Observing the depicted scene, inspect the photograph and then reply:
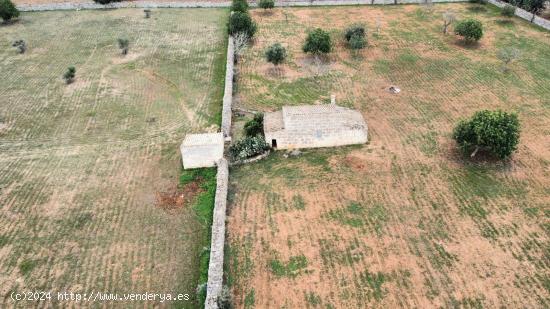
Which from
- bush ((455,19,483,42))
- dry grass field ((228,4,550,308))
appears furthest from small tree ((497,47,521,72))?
bush ((455,19,483,42))

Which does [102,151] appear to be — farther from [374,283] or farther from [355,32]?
[355,32]

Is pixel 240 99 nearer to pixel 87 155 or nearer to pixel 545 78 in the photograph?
pixel 87 155

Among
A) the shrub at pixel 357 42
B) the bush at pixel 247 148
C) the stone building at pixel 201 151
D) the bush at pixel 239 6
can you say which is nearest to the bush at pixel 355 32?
the shrub at pixel 357 42

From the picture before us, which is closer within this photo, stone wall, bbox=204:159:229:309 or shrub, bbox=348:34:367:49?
stone wall, bbox=204:159:229:309

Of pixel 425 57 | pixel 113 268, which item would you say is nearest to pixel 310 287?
pixel 113 268

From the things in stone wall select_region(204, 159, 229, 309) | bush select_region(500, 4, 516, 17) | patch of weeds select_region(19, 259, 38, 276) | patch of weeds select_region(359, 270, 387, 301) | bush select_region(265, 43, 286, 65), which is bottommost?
patch of weeds select_region(19, 259, 38, 276)

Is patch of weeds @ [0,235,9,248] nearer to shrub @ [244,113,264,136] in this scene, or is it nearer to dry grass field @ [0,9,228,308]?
dry grass field @ [0,9,228,308]
